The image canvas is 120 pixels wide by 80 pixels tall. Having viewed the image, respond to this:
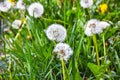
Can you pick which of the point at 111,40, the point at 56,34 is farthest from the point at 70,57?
the point at 111,40

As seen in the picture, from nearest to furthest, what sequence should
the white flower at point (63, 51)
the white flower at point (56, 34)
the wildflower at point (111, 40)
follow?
the white flower at point (63, 51)
the white flower at point (56, 34)
the wildflower at point (111, 40)

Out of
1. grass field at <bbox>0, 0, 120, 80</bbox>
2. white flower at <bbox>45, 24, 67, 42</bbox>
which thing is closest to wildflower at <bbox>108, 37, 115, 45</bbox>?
grass field at <bbox>0, 0, 120, 80</bbox>

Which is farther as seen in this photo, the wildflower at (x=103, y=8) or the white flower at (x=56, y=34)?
the wildflower at (x=103, y=8)

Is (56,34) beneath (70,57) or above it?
above

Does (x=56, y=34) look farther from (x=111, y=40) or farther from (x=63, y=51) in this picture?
(x=111, y=40)

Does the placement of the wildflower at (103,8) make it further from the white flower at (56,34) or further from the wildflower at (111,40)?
the white flower at (56,34)

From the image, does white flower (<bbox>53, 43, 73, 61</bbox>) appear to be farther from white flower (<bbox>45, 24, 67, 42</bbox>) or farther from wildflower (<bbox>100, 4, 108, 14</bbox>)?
wildflower (<bbox>100, 4, 108, 14</bbox>)

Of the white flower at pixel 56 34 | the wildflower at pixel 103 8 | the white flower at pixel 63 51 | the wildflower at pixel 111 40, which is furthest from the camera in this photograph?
the wildflower at pixel 103 8

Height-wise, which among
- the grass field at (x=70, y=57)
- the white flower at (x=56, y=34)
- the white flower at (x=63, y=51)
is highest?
the white flower at (x=56, y=34)

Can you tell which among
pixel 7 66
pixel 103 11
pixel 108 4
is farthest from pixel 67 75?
pixel 108 4

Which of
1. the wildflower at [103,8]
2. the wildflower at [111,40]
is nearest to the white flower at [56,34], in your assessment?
the wildflower at [111,40]

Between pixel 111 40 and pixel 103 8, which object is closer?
pixel 111 40
